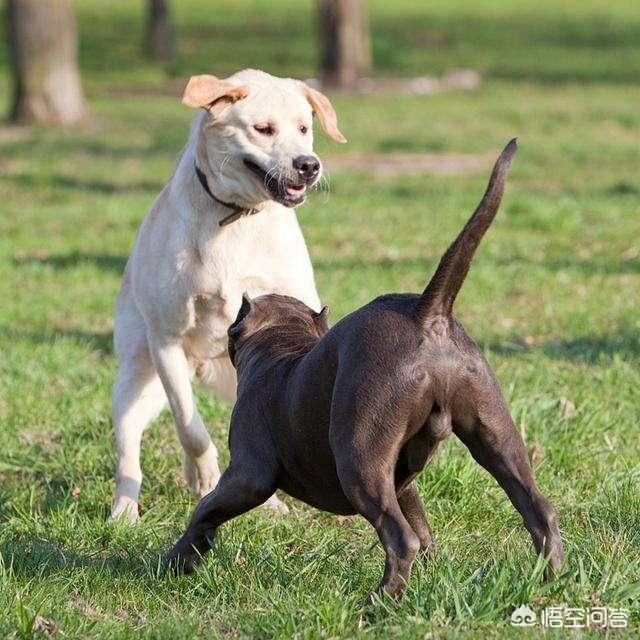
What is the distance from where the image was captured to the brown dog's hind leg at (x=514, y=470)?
11.2ft

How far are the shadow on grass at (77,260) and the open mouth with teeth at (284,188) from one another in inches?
191

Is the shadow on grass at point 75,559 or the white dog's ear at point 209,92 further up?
the white dog's ear at point 209,92

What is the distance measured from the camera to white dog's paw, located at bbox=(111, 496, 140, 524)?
459cm

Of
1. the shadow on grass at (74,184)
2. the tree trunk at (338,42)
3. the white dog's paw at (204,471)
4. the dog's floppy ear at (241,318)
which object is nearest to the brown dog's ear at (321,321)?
Answer: the dog's floppy ear at (241,318)

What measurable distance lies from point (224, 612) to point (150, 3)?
27.8 meters

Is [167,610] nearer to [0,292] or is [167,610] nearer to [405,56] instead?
[0,292]

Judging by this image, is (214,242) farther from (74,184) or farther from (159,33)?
(159,33)

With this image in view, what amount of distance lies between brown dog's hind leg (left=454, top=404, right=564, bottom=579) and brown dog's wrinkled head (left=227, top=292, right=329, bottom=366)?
2.73 ft

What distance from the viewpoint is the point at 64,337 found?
750cm

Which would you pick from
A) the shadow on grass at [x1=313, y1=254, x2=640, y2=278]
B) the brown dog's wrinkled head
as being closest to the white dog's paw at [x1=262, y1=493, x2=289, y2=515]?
the brown dog's wrinkled head

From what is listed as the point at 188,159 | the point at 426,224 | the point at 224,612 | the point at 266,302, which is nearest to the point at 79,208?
the point at 426,224

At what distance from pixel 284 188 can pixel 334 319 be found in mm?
2886

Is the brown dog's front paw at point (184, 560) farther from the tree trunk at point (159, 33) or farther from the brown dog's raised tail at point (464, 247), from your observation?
the tree trunk at point (159, 33)

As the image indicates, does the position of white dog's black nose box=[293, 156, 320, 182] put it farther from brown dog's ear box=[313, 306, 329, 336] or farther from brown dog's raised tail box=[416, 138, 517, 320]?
brown dog's raised tail box=[416, 138, 517, 320]
